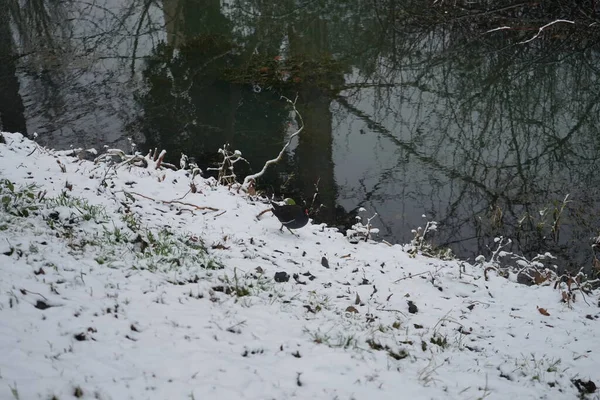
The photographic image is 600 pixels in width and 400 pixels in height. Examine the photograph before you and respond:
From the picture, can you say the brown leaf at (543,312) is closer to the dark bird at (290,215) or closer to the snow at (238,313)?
the snow at (238,313)

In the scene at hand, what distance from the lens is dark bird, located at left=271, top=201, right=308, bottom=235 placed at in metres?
5.46

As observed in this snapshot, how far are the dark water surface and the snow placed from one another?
1763mm

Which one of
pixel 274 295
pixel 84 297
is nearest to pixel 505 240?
pixel 274 295

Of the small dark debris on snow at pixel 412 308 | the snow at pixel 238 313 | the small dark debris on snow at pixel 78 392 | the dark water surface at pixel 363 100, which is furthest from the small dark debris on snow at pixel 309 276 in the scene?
the small dark debris on snow at pixel 78 392

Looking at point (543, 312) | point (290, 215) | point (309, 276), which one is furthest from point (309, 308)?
point (543, 312)

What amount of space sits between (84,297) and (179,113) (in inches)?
265

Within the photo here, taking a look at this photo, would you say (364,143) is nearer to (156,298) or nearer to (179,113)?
(179,113)

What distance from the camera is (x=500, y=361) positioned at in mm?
3580

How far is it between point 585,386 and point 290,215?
302 centimetres

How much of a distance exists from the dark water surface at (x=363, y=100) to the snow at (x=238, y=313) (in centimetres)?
176

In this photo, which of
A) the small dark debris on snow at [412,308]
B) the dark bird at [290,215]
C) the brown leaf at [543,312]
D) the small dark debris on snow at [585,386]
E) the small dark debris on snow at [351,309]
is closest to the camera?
the small dark debris on snow at [585,386]

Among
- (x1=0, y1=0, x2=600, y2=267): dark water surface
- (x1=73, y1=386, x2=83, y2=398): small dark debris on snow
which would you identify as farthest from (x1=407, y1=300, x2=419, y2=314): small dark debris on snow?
(x1=73, y1=386, x2=83, y2=398): small dark debris on snow

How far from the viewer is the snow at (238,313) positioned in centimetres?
279

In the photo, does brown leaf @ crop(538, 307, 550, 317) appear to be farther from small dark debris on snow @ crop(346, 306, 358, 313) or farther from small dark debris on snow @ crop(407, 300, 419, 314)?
small dark debris on snow @ crop(346, 306, 358, 313)
